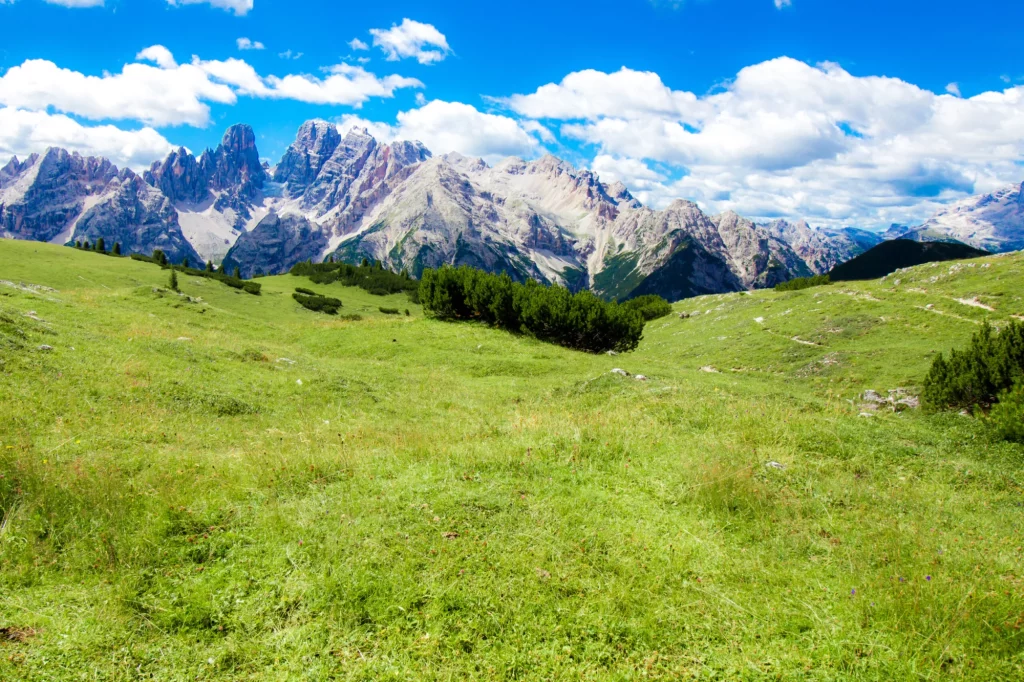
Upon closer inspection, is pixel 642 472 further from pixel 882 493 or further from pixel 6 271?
pixel 6 271

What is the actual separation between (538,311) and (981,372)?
1052 inches

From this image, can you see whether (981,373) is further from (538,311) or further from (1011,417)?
(538,311)

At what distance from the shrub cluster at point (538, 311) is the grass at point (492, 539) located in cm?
2355

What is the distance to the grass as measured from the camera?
231 inches

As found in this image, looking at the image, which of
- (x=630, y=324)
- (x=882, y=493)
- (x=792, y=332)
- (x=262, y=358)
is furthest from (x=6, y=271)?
(x=792, y=332)

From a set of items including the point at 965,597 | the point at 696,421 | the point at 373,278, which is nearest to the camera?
the point at 965,597

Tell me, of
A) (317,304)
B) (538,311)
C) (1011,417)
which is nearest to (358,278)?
(317,304)

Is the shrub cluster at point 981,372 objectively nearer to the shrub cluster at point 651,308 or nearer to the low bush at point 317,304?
the shrub cluster at point 651,308

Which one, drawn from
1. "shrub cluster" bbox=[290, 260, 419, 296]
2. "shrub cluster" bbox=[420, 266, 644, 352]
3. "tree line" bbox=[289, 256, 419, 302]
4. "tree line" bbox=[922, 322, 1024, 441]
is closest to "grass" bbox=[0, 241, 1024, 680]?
"tree line" bbox=[922, 322, 1024, 441]

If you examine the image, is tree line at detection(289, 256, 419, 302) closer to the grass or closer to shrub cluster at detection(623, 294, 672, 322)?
shrub cluster at detection(623, 294, 672, 322)

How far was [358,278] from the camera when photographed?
10800 centimetres

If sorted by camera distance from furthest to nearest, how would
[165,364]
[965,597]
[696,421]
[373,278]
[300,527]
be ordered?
1. [373,278]
2. [165,364]
3. [696,421]
4. [300,527]
5. [965,597]

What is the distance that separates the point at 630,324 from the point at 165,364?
32.7m

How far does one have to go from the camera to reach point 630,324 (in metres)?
41.2
